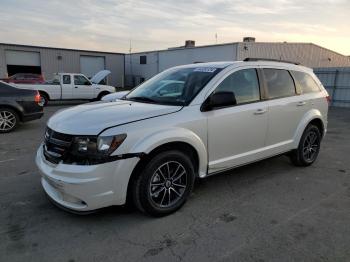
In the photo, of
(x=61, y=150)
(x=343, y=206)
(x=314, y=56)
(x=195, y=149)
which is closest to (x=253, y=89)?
(x=195, y=149)

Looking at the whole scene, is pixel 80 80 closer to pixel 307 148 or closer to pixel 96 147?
pixel 307 148

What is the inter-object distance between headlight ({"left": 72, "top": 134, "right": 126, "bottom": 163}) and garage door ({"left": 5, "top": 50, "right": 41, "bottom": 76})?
3095 centimetres

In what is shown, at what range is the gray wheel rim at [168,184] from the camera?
3.68m

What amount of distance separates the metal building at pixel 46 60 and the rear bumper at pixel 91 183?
2950 cm

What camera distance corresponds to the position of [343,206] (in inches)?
163

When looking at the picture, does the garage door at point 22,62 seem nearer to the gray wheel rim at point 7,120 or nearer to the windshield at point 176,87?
the gray wheel rim at point 7,120

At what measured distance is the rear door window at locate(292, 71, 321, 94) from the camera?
5498 millimetres

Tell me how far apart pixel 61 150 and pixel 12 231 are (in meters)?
0.98

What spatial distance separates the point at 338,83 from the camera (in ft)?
62.6

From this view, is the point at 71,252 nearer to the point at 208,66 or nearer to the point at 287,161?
the point at 208,66

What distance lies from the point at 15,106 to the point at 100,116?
637cm

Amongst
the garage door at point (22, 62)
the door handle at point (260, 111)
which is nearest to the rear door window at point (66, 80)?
the door handle at point (260, 111)

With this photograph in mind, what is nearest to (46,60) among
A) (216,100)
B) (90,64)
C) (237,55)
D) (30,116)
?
(90,64)

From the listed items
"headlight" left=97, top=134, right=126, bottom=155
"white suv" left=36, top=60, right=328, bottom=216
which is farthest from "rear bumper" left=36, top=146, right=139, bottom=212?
"headlight" left=97, top=134, right=126, bottom=155
